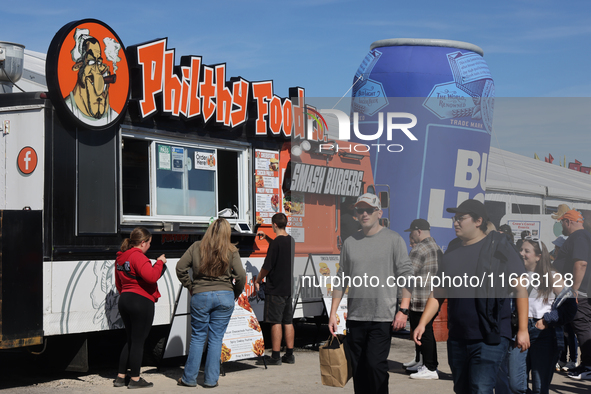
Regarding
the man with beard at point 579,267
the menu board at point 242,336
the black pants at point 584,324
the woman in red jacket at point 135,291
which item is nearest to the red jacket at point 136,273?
the woman in red jacket at point 135,291

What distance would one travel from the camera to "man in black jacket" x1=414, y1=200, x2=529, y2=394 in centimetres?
439

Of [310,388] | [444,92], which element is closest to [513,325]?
[310,388]

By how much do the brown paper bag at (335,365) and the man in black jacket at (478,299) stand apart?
942 millimetres

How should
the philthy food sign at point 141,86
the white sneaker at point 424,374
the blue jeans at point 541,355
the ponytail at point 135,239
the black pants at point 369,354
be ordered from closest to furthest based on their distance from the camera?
the black pants at point 369,354
the blue jeans at point 541,355
the philthy food sign at point 141,86
the ponytail at point 135,239
the white sneaker at point 424,374

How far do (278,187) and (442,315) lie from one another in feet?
9.65

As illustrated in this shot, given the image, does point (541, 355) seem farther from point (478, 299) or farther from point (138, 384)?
point (138, 384)

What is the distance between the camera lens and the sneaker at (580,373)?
7686mm

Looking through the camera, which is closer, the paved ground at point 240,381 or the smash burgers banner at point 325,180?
the paved ground at point 240,381

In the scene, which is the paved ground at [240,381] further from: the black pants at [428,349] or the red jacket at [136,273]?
the red jacket at [136,273]

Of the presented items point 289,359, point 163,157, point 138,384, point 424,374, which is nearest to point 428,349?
point 424,374

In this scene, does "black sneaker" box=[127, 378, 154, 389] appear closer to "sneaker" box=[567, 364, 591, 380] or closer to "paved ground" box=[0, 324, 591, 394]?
"paved ground" box=[0, 324, 591, 394]

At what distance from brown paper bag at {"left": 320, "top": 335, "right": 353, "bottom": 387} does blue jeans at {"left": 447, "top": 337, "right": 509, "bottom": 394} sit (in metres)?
0.99

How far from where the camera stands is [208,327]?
684 cm

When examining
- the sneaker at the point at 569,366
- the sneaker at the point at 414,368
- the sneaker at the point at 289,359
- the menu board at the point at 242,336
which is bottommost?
the sneaker at the point at 289,359
